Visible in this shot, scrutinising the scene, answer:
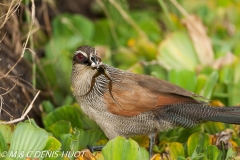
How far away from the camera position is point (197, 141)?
15.2ft

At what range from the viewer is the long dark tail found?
15.5 feet

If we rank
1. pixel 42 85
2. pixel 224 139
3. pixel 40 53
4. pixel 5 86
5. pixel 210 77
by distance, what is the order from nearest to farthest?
1. pixel 224 139
2. pixel 5 86
3. pixel 210 77
4. pixel 42 85
5. pixel 40 53

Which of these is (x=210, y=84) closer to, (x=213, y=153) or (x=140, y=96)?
(x=140, y=96)

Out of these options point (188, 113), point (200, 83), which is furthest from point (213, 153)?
point (200, 83)

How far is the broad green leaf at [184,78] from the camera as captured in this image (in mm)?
5453

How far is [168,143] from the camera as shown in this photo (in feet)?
15.6

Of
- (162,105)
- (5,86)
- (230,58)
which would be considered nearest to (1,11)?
(5,86)

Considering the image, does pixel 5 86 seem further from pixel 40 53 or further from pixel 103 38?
pixel 103 38

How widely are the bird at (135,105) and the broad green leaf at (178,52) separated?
123 centimetres

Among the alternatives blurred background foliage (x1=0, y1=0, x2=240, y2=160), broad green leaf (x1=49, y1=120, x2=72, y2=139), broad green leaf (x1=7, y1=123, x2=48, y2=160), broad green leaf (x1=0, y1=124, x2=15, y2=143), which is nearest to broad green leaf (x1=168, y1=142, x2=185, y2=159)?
blurred background foliage (x1=0, y1=0, x2=240, y2=160)

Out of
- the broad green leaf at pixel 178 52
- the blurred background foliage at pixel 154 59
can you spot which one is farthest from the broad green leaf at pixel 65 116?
the broad green leaf at pixel 178 52

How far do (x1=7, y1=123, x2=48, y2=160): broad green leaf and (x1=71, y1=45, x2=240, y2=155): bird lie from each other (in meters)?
0.81

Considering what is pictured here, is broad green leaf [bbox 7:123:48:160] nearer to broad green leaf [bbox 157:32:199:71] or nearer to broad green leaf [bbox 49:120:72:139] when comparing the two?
broad green leaf [bbox 49:120:72:139]

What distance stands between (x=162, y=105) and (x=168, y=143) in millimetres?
345
